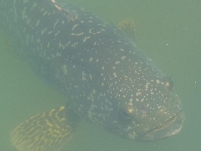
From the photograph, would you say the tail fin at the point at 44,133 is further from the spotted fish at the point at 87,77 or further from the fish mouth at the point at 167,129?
the fish mouth at the point at 167,129

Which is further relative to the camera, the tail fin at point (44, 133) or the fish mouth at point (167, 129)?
the tail fin at point (44, 133)

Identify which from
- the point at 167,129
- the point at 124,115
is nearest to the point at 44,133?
the point at 124,115

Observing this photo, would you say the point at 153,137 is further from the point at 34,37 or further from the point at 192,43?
the point at 192,43

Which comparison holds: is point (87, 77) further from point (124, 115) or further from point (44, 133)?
point (44, 133)

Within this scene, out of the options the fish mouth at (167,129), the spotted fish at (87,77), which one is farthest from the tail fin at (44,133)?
the fish mouth at (167,129)

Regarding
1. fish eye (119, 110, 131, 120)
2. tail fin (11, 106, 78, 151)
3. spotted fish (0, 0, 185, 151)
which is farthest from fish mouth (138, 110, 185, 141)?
tail fin (11, 106, 78, 151)

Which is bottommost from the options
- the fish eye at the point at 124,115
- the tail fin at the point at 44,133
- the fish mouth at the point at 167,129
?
the fish mouth at the point at 167,129

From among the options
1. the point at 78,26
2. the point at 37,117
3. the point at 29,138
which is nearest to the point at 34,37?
the point at 78,26
